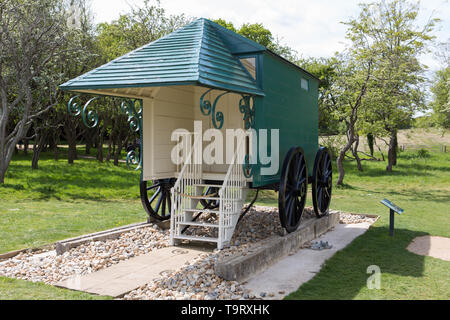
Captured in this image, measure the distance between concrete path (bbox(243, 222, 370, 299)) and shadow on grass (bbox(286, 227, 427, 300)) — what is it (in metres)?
0.12

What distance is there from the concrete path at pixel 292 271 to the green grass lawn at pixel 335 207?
157 mm

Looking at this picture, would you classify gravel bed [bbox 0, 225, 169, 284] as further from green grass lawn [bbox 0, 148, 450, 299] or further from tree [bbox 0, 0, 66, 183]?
tree [bbox 0, 0, 66, 183]

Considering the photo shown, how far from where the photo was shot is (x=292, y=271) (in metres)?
5.87

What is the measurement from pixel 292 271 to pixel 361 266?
1.12 meters

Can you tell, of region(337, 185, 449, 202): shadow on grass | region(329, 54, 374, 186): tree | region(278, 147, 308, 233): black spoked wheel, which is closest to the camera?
region(278, 147, 308, 233): black spoked wheel

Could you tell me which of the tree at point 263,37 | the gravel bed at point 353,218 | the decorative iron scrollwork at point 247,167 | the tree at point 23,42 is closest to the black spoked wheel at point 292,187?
the decorative iron scrollwork at point 247,167

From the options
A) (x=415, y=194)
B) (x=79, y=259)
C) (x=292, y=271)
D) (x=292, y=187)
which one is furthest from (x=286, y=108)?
(x=415, y=194)

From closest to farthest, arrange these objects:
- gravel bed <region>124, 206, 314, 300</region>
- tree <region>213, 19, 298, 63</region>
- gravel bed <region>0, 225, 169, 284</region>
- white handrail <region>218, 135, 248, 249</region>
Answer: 1. gravel bed <region>124, 206, 314, 300</region>
2. gravel bed <region>0, 225, 169, 284</region>
3. white handrail <region>218, 135, 248, 249</region>
4. tree <region>213, 19, 298, 63</region>

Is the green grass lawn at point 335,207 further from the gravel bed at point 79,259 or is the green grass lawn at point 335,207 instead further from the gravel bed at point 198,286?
the gravel bed at point 198,286

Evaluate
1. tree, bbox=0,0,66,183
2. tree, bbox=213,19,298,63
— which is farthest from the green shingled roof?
tree, bbox=213,19,298,63

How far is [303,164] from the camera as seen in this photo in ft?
26.5

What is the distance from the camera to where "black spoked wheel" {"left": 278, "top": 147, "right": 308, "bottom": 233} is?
694 centimetres
